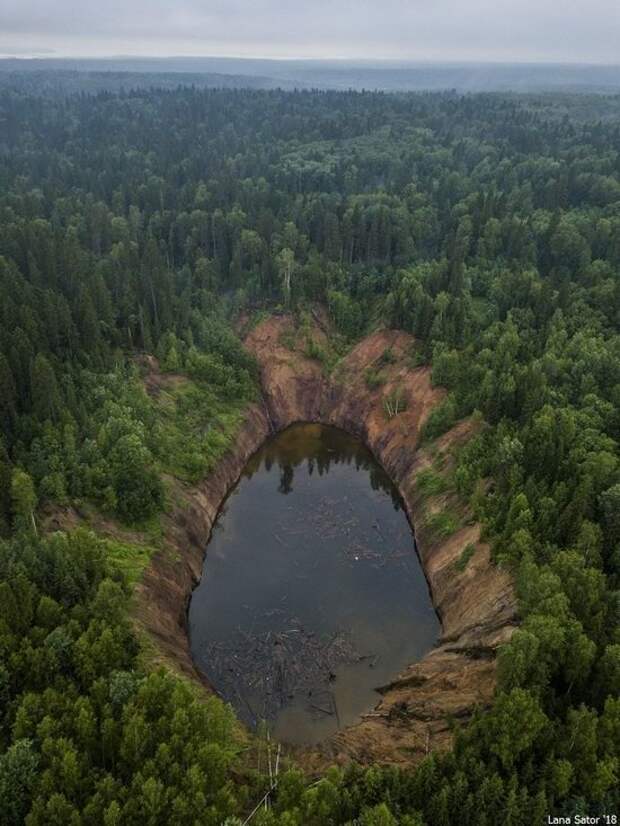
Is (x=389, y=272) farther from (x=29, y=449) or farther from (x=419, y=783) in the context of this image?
(x=419, y=783)

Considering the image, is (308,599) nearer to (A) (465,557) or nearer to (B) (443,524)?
(A) (465,557)

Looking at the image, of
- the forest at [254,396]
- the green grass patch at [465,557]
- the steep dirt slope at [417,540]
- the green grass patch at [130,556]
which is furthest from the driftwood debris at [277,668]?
the green grass patch at [465,557]

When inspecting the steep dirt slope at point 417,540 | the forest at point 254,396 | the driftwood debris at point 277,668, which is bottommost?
the driftwood debris at point 277,668

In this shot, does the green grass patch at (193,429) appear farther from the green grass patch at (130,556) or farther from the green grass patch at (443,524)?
the green grass patch at (443,524)

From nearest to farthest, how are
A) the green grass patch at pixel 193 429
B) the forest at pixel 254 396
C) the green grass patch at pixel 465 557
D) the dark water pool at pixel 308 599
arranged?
the forest at pixel 254 396 < the dark water pool at pixel 308 599 < the green grass patch at pixel 465 557 < the green grass patch at pixel 193 429

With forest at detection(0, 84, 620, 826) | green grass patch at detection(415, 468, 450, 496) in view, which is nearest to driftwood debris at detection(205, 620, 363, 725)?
forest at detection(0, 84, 620, 826)

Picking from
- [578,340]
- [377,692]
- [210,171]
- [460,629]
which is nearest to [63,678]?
[377,692]

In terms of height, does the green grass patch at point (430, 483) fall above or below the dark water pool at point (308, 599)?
Answer: above
